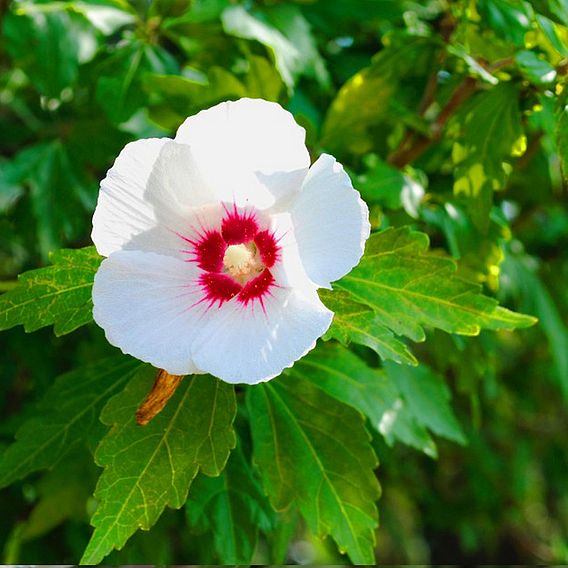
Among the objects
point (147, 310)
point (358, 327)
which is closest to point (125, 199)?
point (147, 310)

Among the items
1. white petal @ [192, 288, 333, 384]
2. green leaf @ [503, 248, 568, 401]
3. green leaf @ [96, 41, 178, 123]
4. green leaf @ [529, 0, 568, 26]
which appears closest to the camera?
white petal @ [192, 288, 333, 384]

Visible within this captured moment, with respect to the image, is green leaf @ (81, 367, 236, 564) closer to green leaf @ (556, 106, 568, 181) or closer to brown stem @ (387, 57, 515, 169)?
green leaf @ (556, 106, 568, 181)

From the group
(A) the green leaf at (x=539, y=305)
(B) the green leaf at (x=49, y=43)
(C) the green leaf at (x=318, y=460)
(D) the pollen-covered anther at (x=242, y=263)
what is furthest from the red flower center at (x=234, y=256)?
(A) the green leaf at (x=539, y=305)

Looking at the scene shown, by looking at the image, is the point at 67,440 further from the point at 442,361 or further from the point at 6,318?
the point at 442,361

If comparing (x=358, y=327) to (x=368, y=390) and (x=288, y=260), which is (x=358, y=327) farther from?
(x=368, y=390)

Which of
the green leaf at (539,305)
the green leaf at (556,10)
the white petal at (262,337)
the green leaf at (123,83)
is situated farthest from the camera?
the green leaf at (539,305)

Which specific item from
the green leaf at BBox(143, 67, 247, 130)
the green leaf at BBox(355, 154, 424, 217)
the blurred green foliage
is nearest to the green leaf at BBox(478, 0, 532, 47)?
the blurred green foliage

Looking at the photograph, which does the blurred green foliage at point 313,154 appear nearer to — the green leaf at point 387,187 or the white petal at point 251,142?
the green leaf at point 387,187

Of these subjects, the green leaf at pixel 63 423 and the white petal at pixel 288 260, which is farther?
the green leaf at pixel 63 423
